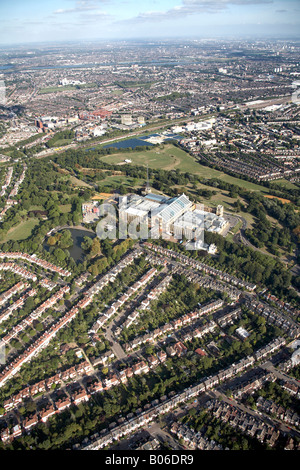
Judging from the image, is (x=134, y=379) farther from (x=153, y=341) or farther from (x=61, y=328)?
(x=61, y=328)

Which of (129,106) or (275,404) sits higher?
(129,106)

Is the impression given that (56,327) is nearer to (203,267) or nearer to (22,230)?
(203,267)

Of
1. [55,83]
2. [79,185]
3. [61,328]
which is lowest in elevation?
[61,328]

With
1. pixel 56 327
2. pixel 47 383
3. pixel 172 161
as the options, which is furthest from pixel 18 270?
pixel 172 161
